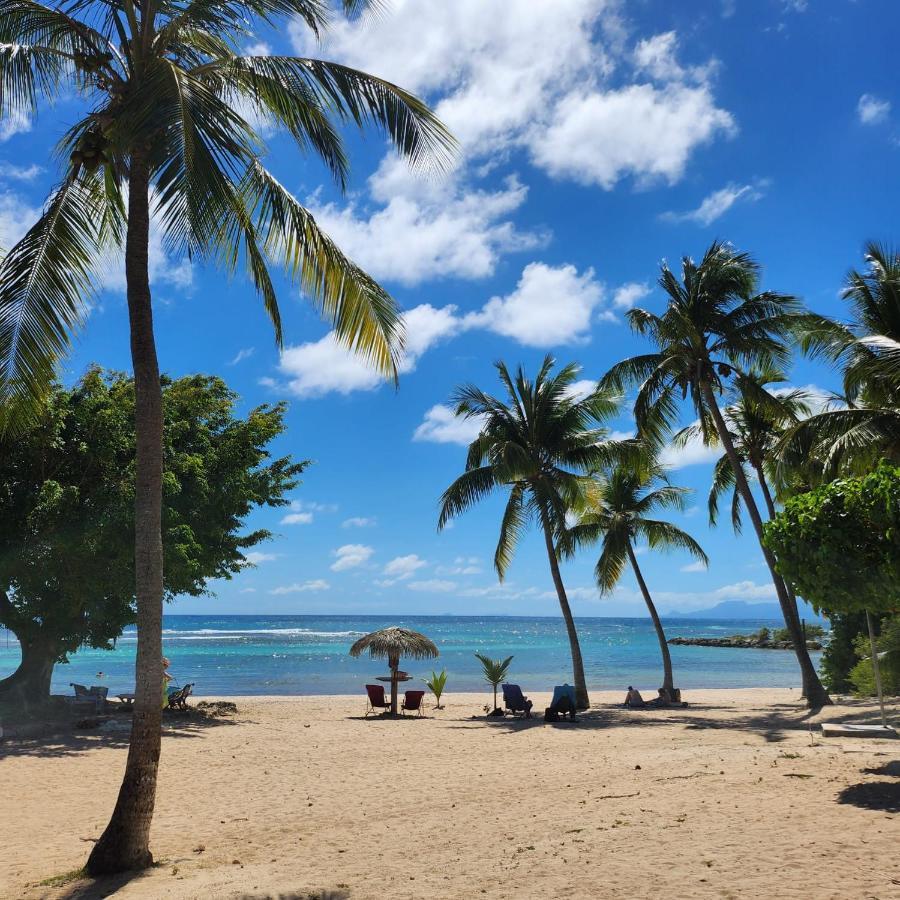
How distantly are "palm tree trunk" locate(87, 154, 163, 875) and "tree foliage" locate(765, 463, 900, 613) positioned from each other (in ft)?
20.7

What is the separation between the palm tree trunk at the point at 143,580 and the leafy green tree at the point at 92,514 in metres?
7.08

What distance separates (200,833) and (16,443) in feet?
30.4

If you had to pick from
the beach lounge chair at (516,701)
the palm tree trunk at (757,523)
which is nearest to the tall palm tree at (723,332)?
the palm tree trunk at (757,523)

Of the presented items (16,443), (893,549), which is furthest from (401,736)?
(893,549)

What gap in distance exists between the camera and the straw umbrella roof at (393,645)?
59.1ft

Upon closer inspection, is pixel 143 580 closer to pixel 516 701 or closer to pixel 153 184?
pixel 153 184

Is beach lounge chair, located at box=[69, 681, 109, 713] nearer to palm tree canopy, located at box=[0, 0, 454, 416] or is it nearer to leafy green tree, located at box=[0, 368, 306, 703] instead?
leafy green tree, located at box=[0, 368, 306, 703]

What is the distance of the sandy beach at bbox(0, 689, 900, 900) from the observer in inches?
203

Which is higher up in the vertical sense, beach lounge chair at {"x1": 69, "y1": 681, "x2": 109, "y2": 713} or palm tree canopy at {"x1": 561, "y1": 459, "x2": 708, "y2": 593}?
palm tree canopy at {"x1": 561, "y1": 459, "x2": 708, "y2": 593}

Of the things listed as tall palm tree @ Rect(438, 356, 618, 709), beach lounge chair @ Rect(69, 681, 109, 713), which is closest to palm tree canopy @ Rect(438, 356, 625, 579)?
tall palm tree @ Rect(438, 356, 618, 709)

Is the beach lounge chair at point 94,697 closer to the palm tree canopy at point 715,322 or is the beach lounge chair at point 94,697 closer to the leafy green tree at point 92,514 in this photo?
the leafy green tree at point 92,514

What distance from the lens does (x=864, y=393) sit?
15.5 meters

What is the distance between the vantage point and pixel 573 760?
10.6 metres

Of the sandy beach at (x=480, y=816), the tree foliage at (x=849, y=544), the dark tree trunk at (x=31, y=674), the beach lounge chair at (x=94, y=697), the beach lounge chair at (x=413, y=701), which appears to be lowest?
the sandy beach at (x=480, y=816)
